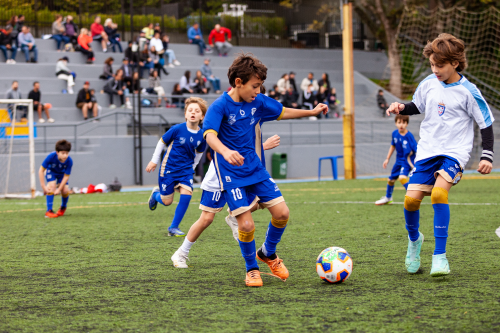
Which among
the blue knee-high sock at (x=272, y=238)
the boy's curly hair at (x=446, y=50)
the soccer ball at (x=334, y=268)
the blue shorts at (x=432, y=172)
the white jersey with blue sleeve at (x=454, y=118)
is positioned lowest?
the soccer ball at (x=334, y=268)

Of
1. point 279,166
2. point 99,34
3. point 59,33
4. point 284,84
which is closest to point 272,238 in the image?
point 279,166

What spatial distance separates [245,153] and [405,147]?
6072 millimetres

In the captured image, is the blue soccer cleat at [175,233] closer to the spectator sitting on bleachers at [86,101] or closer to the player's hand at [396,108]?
the player's hand at [396,108]

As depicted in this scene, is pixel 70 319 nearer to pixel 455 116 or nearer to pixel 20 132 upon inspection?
pixel 455 116

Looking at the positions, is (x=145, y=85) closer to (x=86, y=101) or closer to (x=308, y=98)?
(x=86, y=101)

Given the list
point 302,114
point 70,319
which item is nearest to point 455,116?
point 302,114

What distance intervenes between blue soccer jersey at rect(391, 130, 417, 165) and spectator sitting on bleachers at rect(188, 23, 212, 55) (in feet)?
50.7

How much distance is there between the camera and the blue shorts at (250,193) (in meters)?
4.25

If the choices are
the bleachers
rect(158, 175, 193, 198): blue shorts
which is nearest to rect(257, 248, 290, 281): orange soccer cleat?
rect(158, 175, 193, 198): blue shorts

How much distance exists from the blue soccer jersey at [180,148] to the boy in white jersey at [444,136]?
3231 mm

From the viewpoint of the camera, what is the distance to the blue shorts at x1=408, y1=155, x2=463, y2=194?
4246mm

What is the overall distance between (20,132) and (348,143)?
9139 mm

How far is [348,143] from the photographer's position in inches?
673

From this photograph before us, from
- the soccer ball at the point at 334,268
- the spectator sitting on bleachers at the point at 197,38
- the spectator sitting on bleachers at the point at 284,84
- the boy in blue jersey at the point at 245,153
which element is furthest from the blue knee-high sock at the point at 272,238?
the spectator sitting on bleachers at the point at 197,38
